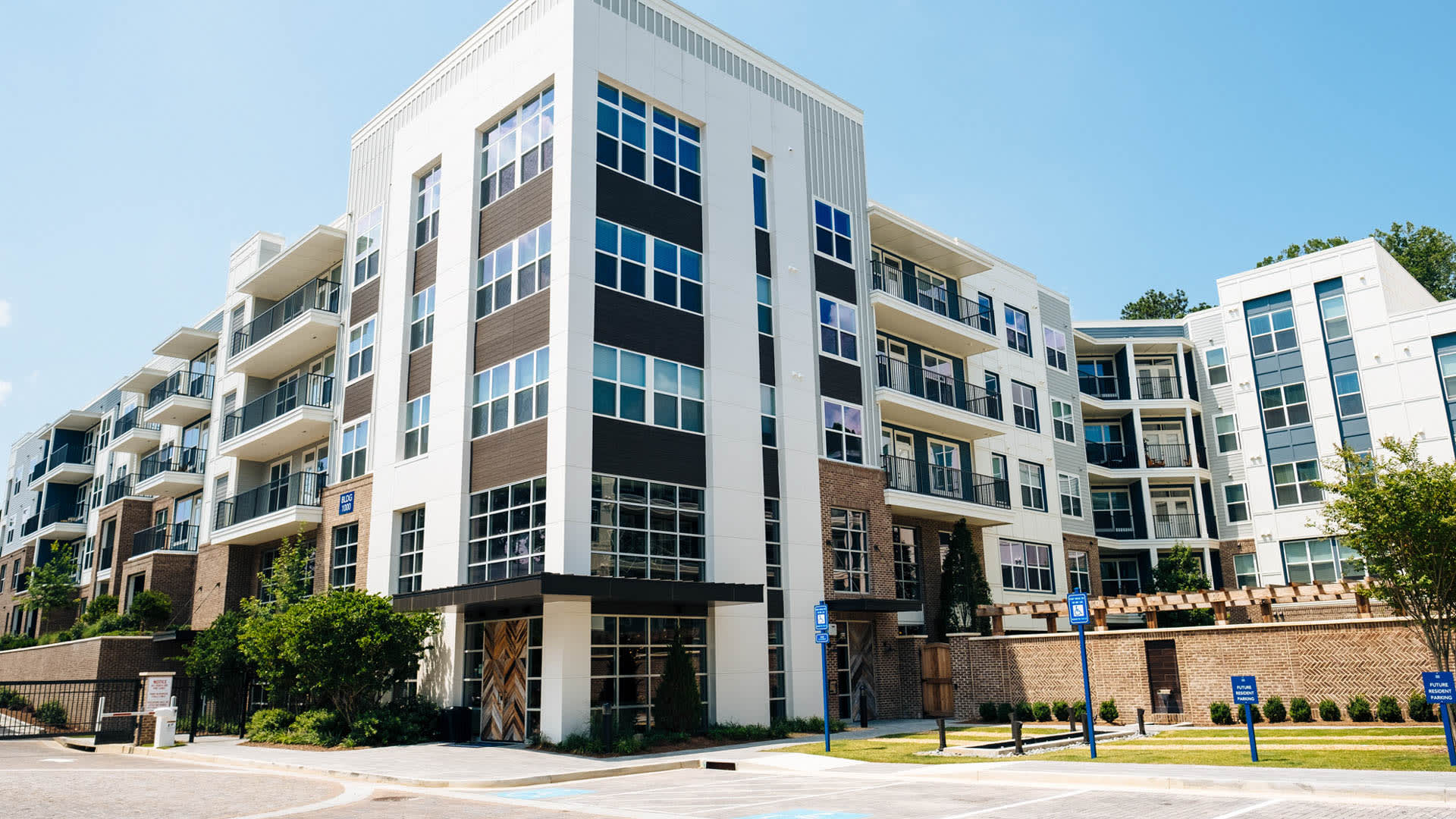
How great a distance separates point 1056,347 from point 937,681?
19932mm

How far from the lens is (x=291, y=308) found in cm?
3928

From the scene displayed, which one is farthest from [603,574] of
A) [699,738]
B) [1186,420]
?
[1186,420]

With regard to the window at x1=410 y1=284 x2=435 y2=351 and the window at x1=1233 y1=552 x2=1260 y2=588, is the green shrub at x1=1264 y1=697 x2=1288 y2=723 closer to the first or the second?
the window at x1=410 y1=284 x2=435 y2=351

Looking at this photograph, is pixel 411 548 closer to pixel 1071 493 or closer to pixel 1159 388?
pixel 1071 493

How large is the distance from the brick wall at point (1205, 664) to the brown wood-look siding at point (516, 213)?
1771cm

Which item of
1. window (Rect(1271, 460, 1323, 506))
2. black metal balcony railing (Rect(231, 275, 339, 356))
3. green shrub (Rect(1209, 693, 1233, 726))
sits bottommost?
green shrub (Rect(1209, 693, 1233, 726))

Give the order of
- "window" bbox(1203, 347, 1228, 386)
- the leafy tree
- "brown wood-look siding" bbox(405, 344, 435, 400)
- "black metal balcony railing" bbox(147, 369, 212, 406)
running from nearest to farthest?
the leafy tree → "brown wood-look siding" bbox(405, 344, 435, 400) → "black metal balcony railing" bbox(147, 369, 212, 406) → "window" bbox(1203, 347, 1228, 386)

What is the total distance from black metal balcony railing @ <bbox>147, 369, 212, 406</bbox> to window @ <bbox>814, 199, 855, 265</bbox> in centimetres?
2863

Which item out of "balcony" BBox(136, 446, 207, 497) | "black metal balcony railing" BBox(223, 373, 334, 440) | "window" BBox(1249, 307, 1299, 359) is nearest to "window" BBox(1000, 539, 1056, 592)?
"window" BBox(1249, 307, 1299, 359)

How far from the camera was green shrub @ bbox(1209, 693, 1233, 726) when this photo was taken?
24.6 meters

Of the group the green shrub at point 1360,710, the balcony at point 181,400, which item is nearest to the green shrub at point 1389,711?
the green shrub at point 1360,710

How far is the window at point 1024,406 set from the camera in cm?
4184

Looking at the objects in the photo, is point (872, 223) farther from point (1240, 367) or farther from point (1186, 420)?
point (1186, 420)

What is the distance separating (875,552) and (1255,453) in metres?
21.9
